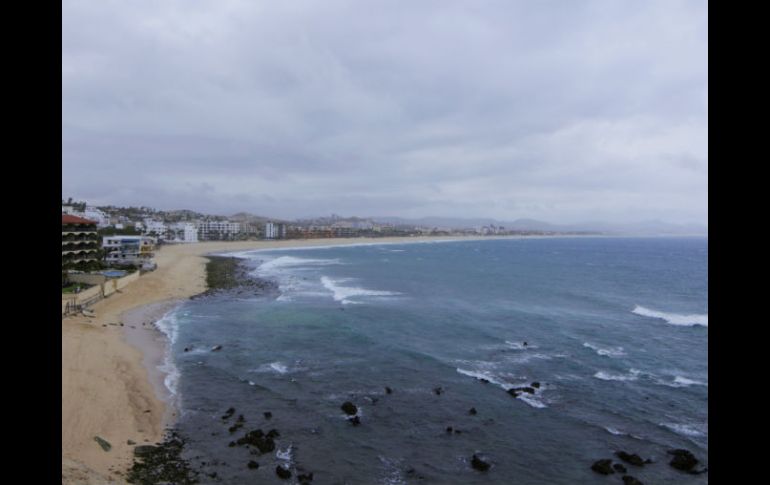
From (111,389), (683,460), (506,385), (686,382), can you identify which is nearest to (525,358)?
(506,385)

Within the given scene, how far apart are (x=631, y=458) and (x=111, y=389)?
50.3 ft

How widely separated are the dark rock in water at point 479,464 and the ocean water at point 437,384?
20 centimetres

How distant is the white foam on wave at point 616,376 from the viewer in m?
18.5

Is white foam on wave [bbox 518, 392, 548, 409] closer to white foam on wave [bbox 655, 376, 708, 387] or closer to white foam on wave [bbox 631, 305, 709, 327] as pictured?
white foam on wave [bbox 655, 376, 708, 387]

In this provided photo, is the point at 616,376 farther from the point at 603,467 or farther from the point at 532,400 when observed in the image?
the point at 603,467

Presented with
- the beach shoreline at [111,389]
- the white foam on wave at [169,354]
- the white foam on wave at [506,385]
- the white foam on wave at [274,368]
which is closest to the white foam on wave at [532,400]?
the white foam on wave at [506,385]

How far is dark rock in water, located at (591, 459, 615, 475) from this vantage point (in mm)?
11562

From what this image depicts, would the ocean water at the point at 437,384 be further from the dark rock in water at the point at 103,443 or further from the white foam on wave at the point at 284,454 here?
the dark rock in water at the point at 103,443

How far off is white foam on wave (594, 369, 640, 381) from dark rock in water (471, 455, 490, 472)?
8911 millimetres

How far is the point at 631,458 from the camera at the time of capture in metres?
12.1
